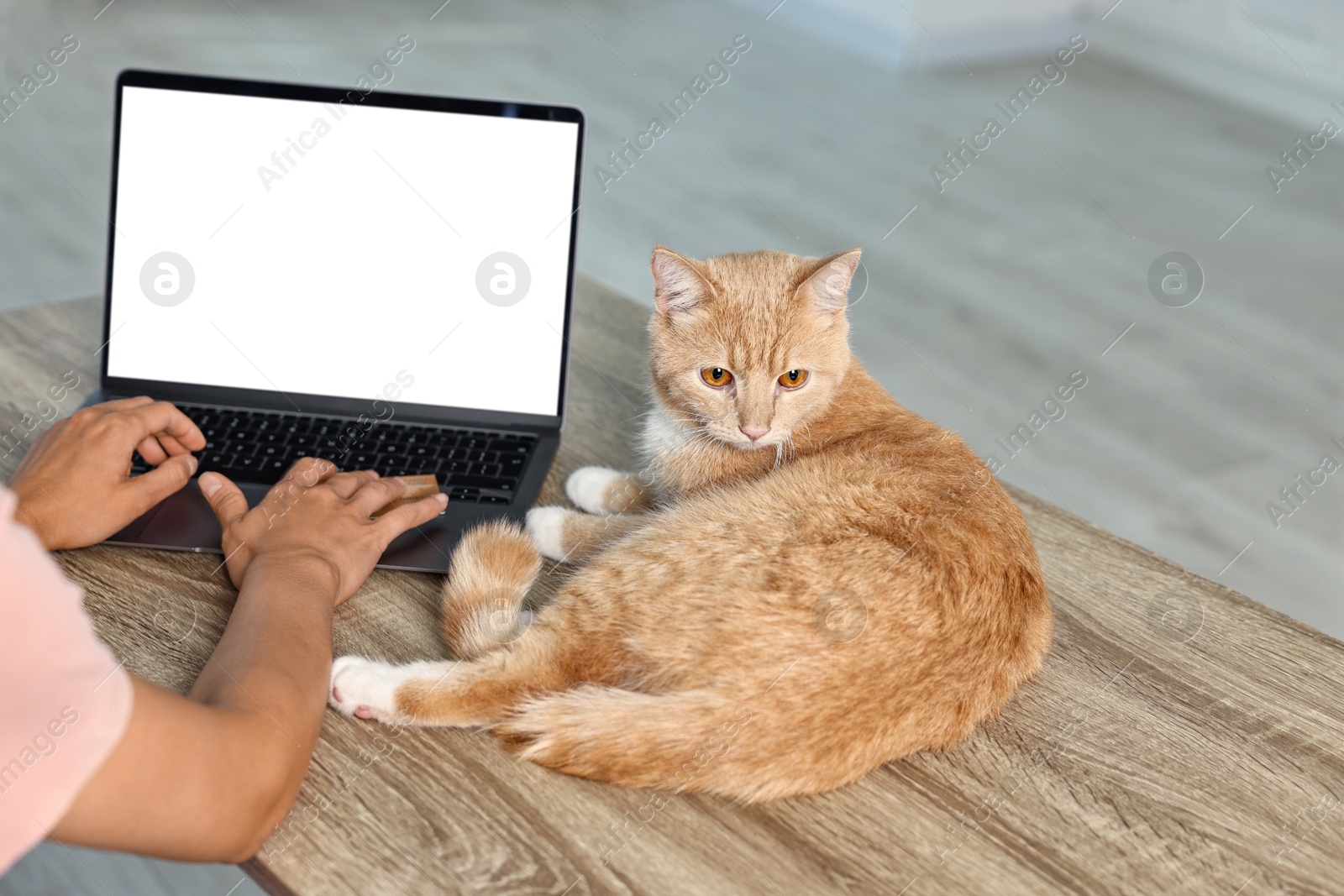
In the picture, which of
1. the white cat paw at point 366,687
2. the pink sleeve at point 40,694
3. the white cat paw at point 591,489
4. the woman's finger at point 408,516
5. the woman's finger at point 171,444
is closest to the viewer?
the pink sleeve at point 40,694

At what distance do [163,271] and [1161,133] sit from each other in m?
5.45

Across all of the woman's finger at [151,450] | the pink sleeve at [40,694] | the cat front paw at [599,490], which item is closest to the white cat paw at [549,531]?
the cat front paw at [599,490]

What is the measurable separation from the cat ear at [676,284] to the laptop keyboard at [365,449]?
276 millimetres

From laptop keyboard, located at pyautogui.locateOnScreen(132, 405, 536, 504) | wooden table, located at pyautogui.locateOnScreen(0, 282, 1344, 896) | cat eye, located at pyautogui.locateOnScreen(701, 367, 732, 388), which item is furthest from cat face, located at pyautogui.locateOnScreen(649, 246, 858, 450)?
wooden table, located at pyautogui.locateOnScreen(0, 282, 1344, 896)

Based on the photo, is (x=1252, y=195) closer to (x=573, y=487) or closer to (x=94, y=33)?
(x=573, y=487)

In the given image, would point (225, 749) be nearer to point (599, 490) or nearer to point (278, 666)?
point (278, 666)

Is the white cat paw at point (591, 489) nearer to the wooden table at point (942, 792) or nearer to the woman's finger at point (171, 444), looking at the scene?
the wooden table at point (942, 792)

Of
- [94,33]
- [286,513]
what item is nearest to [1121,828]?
[286,513]

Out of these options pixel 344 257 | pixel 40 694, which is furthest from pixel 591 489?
pixel 40 694

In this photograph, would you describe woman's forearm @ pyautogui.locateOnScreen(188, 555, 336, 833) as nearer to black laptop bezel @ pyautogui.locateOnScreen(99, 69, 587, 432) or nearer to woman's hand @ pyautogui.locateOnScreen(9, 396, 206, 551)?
woman's hand @ pyautogui.locateOnScreen(9, 396, 206, 551)

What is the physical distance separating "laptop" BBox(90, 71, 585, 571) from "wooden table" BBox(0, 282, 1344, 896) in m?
0.37

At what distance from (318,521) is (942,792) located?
709 millimetres

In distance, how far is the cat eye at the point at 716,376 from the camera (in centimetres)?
152

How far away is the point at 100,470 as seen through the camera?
1.21 meters
